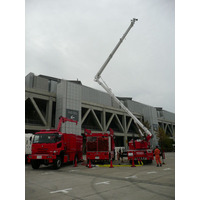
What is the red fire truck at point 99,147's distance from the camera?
15188 mm

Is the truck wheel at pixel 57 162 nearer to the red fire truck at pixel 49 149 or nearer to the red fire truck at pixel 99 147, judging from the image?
the red fire truck at pixel 49 149

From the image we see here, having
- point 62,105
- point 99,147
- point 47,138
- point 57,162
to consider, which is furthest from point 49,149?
point 62,105

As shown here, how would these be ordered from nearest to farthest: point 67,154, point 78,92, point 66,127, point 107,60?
point 67,154 < point 107,60 < point 66,127 < point 78,92

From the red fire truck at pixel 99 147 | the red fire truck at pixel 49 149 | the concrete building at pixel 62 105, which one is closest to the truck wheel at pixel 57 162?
the red fire truck at pixel 49 149

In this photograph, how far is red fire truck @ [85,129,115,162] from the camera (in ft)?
49.8

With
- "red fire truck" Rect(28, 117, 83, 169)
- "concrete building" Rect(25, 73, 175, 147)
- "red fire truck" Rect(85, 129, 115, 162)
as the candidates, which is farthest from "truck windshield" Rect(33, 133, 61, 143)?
"concrete building" Rect(25, 73, 175, 147)

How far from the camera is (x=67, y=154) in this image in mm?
14508

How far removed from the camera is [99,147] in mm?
15562

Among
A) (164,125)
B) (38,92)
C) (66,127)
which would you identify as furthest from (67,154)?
(164,125)

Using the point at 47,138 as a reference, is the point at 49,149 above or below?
below

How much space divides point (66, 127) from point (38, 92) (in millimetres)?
8581

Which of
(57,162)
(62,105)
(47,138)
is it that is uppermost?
(62,105)

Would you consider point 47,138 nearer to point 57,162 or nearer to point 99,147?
point 57,162
